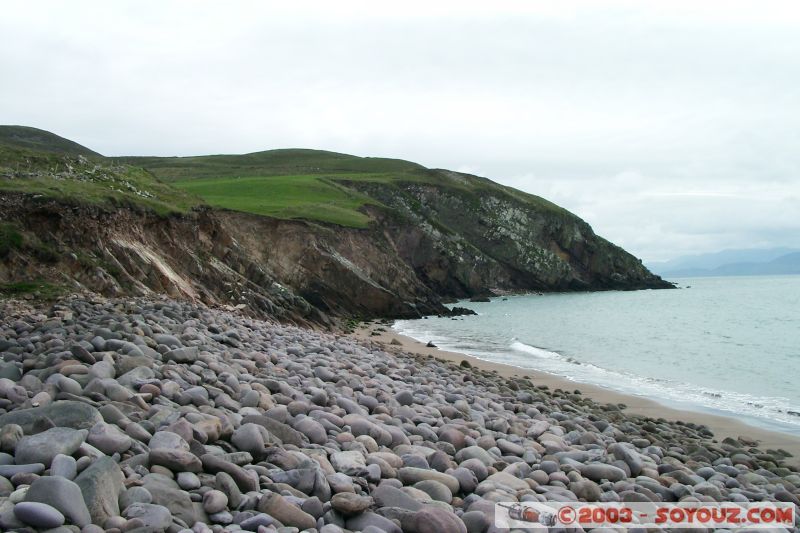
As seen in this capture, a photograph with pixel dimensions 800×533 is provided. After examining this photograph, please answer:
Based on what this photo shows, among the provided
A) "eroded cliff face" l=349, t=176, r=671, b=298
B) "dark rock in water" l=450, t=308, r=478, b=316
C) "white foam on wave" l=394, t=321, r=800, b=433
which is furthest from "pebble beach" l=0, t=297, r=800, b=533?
"eroded cliff face" l=349, t=176, r=671, b=298

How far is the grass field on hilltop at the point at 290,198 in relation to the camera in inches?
1933

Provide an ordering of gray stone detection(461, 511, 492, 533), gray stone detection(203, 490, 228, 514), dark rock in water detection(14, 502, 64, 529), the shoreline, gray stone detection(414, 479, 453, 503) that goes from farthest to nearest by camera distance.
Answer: the shoreline < gray stone detection(414, 479, 453, 503) < gray stone detection(461, 511, 492, 533) < gray stone detection(203, 490, 228, 514) < dark rock in water detection(14, 502, 64, 529)

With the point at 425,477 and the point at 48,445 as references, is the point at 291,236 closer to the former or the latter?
the point at 425,477

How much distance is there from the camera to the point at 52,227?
58.2ft

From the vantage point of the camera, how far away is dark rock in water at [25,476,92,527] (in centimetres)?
448

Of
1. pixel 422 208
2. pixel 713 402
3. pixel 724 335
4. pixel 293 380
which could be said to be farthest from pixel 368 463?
pixel 422 208

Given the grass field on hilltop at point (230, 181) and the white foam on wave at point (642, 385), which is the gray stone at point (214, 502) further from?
the grass field on hilltop at point (230, 181)

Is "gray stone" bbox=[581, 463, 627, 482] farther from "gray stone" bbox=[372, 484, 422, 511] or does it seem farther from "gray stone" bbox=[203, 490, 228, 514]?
"gray stone" bbox=[203, 490, 228, 514]

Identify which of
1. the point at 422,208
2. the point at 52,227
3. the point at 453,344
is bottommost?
the point at 453,344

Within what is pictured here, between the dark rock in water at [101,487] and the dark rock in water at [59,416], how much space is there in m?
0.98

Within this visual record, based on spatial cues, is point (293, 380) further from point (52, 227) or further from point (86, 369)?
point (52, 227)

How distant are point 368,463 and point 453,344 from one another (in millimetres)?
22671

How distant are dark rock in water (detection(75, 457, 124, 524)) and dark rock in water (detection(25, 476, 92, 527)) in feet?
0.18

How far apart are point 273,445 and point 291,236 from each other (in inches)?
1447
